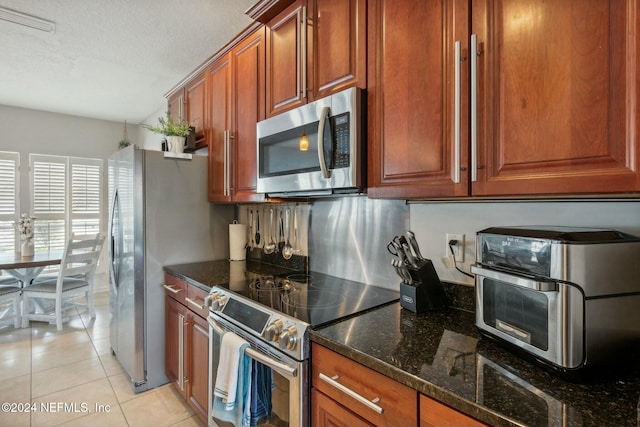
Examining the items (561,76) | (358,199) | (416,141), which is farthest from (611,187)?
(358,199)

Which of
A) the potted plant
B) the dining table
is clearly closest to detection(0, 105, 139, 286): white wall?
the dining table

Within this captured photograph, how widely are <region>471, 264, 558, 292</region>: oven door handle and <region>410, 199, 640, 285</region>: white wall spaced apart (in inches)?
12.6

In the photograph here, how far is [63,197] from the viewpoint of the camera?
14.8 ft

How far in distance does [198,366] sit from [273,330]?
90 centimetres

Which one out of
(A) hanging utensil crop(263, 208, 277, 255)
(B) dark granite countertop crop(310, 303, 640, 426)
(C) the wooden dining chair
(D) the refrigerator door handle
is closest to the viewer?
(B) dark granite countertop crop(310, 303, 640, 426)

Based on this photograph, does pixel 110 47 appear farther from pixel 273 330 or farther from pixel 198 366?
pixel 273 330

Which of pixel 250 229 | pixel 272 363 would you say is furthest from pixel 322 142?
pixel 250 229

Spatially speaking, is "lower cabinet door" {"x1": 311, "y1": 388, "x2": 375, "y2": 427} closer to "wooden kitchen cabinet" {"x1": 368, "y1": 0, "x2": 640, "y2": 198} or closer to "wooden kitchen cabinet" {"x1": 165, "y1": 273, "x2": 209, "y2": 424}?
"wooden kitchen cabinet" {"x1": 368, "y1": 0, "x2": 640, "y2": 198}

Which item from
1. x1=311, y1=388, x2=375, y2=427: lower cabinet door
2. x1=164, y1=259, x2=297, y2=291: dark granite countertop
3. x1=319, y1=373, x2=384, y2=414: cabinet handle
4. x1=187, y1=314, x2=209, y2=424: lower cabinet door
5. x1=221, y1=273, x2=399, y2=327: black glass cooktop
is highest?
x1=164, y1=259, x2=297, y2=291: dark granite countertop

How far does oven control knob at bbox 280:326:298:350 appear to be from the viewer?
1.15 metres

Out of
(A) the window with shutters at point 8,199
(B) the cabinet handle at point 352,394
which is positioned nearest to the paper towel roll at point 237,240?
(B) the cabinet handle at point 352,394

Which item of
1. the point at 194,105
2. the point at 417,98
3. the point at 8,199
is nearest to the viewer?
the point at 417,98

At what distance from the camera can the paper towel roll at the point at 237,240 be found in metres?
2.53

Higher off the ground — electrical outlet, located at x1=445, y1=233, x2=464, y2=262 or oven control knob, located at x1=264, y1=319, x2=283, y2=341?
electrical outlet, located at x1=445, y1=233, x2=464, y2=262
